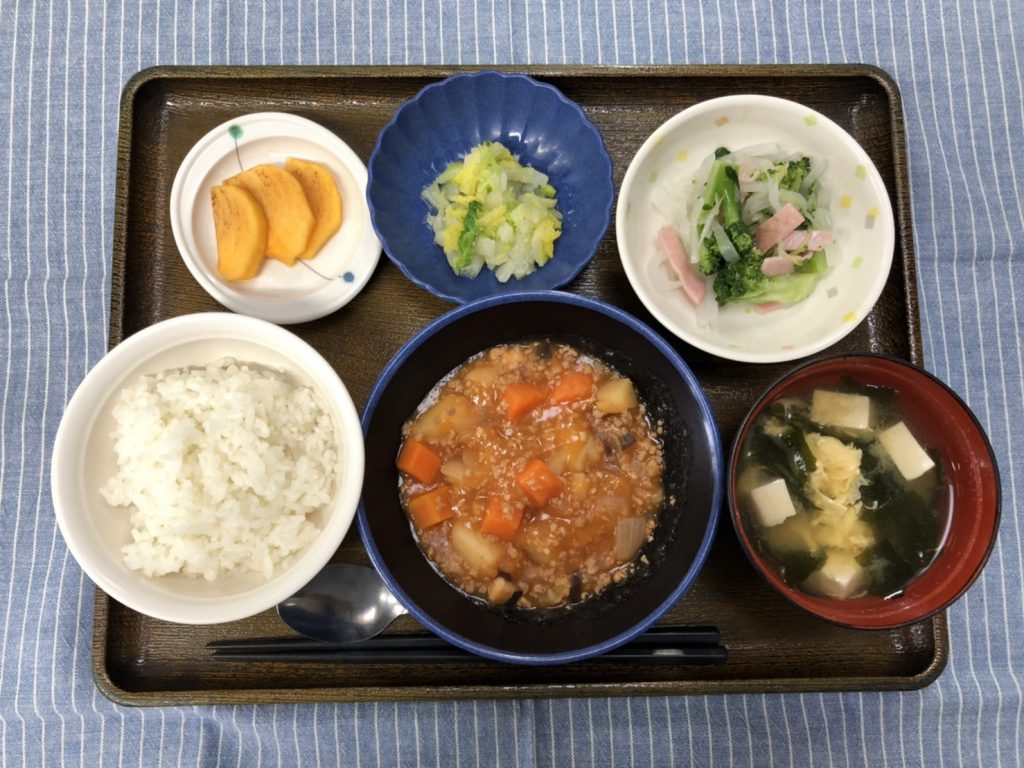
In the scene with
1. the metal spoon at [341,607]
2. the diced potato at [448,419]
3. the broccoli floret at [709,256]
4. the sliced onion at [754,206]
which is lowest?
the metal spoon at [341,607]

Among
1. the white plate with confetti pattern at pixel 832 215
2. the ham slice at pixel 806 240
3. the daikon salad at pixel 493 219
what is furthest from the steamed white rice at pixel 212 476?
the ham slice at pixel 806 240

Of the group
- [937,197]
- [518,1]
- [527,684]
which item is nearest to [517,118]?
[518,1]

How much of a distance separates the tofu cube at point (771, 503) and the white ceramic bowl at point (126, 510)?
1.11 metres

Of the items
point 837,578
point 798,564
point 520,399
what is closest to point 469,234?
point 520,399

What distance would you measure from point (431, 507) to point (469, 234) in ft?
2.81

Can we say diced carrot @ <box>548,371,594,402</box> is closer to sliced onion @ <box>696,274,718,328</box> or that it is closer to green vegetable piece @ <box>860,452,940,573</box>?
sliced onion @ <box>696,274,718,328</box>

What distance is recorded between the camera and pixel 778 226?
2.18m

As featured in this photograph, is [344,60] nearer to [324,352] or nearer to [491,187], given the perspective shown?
[491,187]

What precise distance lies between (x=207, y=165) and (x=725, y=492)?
6.28ft

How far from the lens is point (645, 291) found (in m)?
2.12

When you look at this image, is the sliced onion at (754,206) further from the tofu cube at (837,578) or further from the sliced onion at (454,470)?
the sliced onion at (454,470)

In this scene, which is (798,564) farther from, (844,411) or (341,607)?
(341,607)

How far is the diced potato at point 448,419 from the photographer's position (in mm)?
2166

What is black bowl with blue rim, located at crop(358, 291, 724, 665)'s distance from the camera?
1.93 meters
